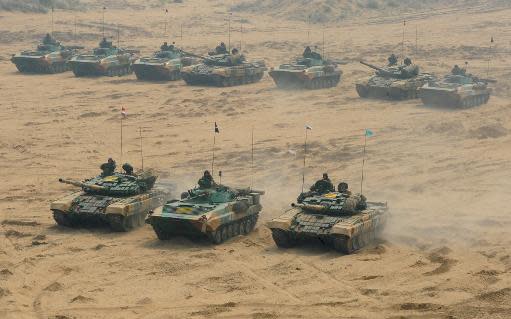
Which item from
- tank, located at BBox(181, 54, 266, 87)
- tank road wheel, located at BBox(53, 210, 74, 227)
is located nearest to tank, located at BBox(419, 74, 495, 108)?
tank, located at BBox(181, 54, 266, 87)

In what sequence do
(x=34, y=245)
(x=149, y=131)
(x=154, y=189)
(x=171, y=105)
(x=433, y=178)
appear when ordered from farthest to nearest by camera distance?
(x=171, y=105) → (x=149, y=131) → (x=433, y=178) → (x=154, y=189) → (x=34, y=245)

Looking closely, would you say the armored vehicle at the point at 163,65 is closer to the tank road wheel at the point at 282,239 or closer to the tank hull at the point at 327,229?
the tank hull at the point at 327,229

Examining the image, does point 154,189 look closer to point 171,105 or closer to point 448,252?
point 448,252

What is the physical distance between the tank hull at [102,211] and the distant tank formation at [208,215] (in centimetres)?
113

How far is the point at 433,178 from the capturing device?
1222 inches

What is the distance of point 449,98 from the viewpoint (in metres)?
44.3

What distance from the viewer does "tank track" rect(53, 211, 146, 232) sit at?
82.0ft

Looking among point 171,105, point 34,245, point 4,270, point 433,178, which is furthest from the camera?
point 171,105

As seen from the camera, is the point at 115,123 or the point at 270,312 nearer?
the point at 270,312

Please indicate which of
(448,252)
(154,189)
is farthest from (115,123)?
(448,252)

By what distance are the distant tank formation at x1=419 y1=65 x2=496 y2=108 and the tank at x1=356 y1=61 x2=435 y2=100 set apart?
1.08 m

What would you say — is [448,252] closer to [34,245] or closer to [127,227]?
[127,227]

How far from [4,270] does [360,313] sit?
7728 millimetres

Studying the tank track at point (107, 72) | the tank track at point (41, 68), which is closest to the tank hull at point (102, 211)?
the tank track at point (107, 72)
